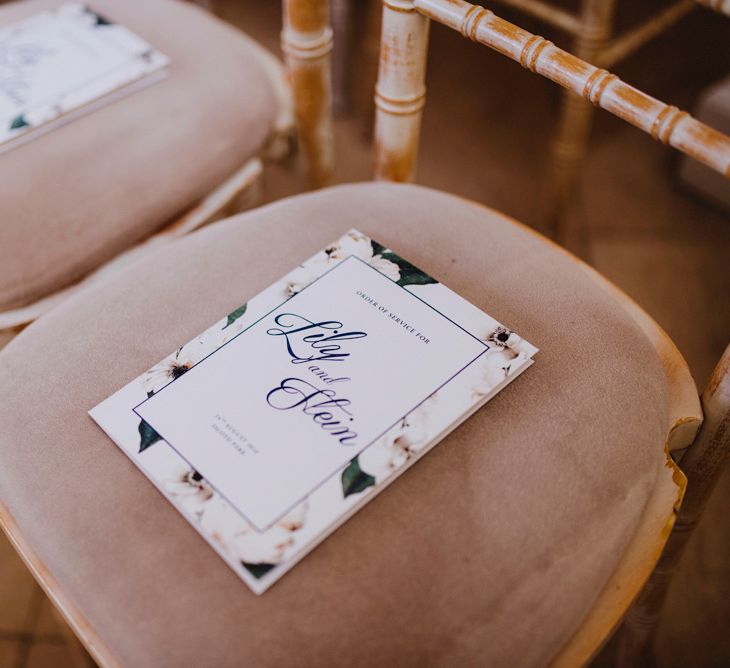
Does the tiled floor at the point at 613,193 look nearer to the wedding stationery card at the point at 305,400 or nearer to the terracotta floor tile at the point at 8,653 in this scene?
the terracotta floor tile at the point at 8,653

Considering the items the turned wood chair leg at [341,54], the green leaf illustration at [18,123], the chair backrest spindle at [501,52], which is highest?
the chair backrest spindle at [501,52]

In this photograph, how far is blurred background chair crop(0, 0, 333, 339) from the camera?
2.13 ft

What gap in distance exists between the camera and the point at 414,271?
0.57 metres

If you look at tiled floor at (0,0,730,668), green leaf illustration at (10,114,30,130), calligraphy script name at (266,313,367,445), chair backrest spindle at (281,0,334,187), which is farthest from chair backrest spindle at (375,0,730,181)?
tiled floor at (0,0,730,668)

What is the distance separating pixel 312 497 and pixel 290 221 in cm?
27

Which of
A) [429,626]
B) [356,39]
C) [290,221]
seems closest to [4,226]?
[290,221]

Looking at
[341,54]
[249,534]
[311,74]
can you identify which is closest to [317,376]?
[249,534]

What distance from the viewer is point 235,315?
0.55 meters

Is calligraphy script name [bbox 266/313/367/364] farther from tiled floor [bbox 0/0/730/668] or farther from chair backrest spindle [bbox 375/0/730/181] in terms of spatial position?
tiled floor [bbox 0/0/730/668]

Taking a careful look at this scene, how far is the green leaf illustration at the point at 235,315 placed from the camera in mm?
546

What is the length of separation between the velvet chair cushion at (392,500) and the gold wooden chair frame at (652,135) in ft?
0.10

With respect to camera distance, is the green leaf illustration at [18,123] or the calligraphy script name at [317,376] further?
the green leaf illustration at [18,123]

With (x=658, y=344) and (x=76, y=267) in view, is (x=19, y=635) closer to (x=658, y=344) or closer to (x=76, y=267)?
(x=76, y=267)

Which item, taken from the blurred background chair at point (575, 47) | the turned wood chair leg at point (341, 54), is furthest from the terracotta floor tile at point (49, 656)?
the turned wood chair leg at point (341, 54)
